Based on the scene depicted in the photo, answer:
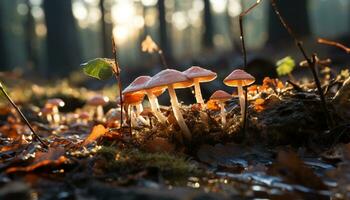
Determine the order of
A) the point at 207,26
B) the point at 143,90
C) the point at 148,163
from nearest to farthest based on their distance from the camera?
the point at 148,163
the point at 143,90
the point at 207,26

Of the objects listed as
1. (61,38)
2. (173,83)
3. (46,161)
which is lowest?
(46,161)

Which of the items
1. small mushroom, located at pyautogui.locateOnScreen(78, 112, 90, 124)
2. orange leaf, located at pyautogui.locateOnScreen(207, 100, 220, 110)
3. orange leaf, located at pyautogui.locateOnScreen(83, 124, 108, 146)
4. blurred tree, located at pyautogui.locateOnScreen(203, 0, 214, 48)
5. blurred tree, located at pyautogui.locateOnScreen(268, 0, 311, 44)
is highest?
blurred tree, located at pyautogui.locateOnScreen(203, 0, 214, 48)

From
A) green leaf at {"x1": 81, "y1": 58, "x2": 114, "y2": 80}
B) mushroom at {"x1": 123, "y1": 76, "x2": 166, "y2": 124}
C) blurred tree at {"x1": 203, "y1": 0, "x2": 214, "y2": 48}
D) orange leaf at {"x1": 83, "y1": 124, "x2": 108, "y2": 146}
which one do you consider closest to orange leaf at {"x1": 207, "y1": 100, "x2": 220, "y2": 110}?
mushroom at {"x1": 123, "y1": 76, "x2": 166, "y2": 124}

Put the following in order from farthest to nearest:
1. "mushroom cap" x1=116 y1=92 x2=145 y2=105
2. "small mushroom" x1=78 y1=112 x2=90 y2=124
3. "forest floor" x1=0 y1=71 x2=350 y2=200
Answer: "small mushroom" x1=78 y1=112 x2=90 y2=124 → "mushroom cap" x1=116 y1=92 x2=145 y2=105 → "forest floor" x1=0 y1=71 x2=350 y2=200

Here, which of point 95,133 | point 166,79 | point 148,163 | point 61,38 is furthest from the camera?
point 61,38

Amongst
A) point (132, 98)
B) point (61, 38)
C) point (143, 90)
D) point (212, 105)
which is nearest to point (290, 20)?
point (212, 105)

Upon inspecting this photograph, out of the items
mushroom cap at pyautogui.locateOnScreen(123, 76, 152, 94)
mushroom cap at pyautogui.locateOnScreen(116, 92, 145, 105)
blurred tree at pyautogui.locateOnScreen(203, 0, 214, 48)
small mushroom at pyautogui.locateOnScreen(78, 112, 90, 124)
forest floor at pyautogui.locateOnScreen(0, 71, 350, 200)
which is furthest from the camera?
blurred tree at pyautogui.locateOnScreen(203, 0, 214, 48)

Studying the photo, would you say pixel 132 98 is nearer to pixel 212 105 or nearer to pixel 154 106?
pixel 154 106

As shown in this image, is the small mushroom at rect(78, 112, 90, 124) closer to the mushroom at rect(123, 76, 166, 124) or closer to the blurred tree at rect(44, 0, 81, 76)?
the mushroom at rect(123, 76, 166, 124)

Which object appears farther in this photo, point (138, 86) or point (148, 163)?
point (138, 86)
